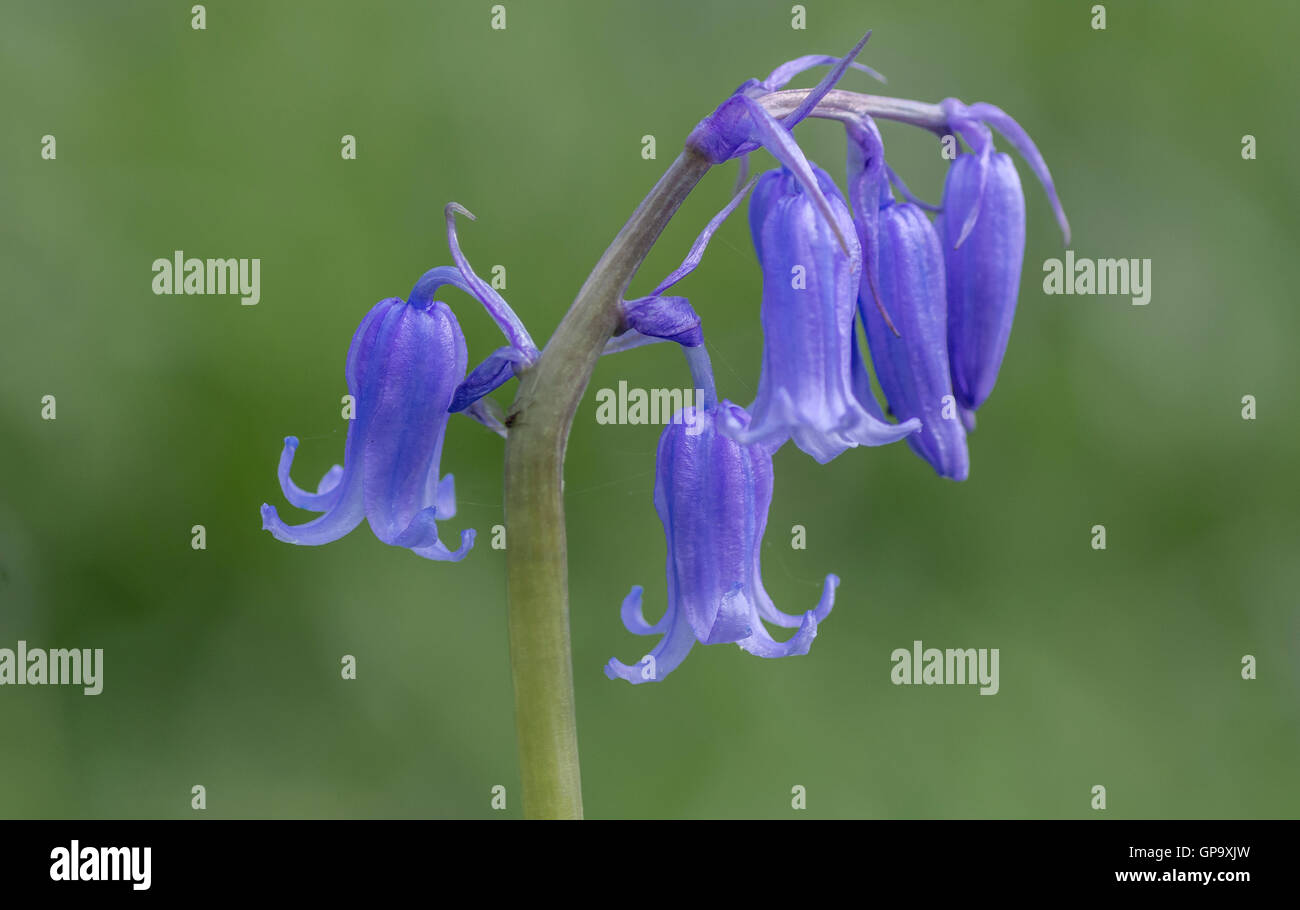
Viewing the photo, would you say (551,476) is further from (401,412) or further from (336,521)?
(336,521)

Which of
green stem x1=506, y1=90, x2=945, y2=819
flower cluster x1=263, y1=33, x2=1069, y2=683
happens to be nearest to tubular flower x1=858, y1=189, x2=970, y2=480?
flower cluster x1=263, y1=33, x2=1069, y2=683

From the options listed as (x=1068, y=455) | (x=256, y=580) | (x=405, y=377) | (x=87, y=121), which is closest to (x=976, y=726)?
(x=1068, y=455)

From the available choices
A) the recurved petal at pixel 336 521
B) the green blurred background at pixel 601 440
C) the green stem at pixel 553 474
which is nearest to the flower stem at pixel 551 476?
the green stem at pixel 553 474

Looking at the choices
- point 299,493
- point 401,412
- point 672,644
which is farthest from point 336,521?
point 672,644

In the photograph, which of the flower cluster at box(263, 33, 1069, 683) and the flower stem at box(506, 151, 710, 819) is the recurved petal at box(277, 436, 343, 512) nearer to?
the flower cluster at box(263, 33, 1069, 683)
